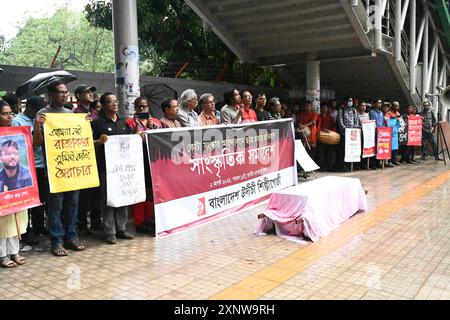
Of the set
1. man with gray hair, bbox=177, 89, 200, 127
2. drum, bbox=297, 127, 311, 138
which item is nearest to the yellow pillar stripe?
man with gray hair, bbox=177, 89, 200, 127

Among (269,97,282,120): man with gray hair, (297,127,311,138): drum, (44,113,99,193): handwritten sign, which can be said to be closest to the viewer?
(44,113,99,193): handwritten sign

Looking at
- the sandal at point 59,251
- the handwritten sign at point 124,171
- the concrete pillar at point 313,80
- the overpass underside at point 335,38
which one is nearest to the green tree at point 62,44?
the overpass underside at point 335,38

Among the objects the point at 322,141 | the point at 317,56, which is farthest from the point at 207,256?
the point at 317,56

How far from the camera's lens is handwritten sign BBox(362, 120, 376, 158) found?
1078 cm

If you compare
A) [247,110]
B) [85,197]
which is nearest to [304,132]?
[247,110]

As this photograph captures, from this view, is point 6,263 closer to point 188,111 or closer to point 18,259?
point 18,259

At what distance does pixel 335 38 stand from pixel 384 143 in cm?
296

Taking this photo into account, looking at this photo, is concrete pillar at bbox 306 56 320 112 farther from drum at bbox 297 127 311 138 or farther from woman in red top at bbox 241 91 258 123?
woman in red top at bbox 241 91 258 123

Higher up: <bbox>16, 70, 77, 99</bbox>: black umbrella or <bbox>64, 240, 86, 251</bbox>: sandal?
<bbox>16, 70, 77, 99</bbox>: black umbrella

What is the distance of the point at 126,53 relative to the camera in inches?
249

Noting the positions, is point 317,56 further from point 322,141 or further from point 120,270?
point 120,270

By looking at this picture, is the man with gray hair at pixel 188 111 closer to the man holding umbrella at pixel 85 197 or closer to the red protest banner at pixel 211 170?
the red protest banner at pixel 211 170

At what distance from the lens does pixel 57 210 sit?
183 inches

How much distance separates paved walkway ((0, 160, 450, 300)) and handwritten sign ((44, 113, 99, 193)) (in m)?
0.78
